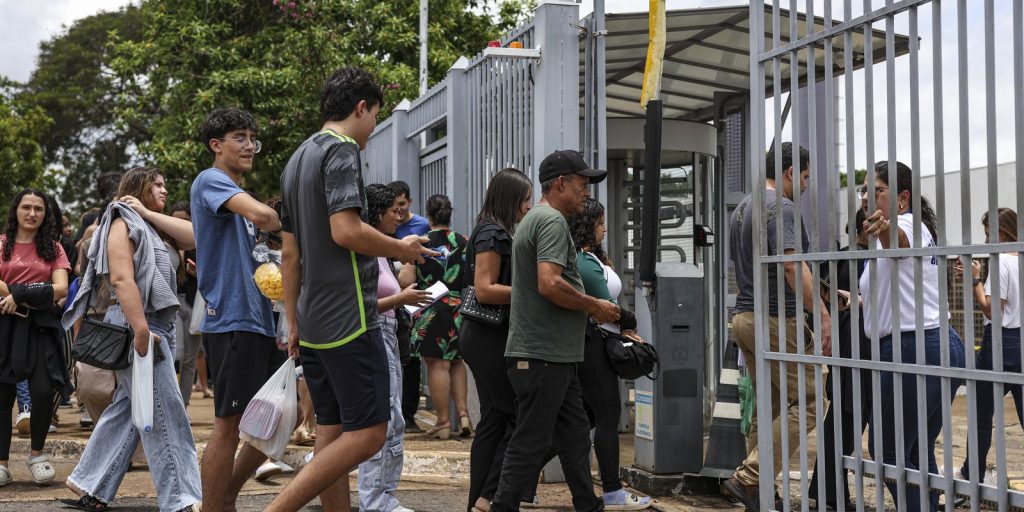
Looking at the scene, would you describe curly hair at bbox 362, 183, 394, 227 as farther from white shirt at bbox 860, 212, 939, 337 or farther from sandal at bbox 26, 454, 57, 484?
sandal at bbox 26, 454, 57, 484

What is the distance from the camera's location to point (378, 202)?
5.86 metres

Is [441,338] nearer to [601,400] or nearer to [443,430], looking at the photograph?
[443,430]

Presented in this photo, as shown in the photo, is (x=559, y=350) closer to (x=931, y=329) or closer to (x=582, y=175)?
(x=582, y=175)

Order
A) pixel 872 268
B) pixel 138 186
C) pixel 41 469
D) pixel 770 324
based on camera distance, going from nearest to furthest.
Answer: pixel 872 268 → pixel 770 324 → pixel 138 186 → pixel 41 469

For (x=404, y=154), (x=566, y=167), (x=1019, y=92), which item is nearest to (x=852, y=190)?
(x=1019, y=92)

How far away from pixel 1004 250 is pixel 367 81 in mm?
2461

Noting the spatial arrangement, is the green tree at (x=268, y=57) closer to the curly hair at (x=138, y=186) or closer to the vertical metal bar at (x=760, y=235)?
the curly hair at (x=138, y=186)

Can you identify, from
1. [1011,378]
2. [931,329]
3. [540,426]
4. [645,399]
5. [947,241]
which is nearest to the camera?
[1011,378]

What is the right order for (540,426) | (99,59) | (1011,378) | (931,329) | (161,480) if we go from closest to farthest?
(1011,378)
(931,329)
(540,426)
(161,480)
(99,59)

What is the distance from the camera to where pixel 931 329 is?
4695mm

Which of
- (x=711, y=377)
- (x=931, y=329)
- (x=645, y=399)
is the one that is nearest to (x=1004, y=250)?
(x=931, y=329)

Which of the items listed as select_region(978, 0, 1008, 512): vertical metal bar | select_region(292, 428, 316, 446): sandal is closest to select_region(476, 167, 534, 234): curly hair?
select_region(978, 0, 1008, 512): vertical metal bar

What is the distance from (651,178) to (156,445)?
2807mm

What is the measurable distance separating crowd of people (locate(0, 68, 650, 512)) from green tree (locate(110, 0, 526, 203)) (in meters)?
14.8
